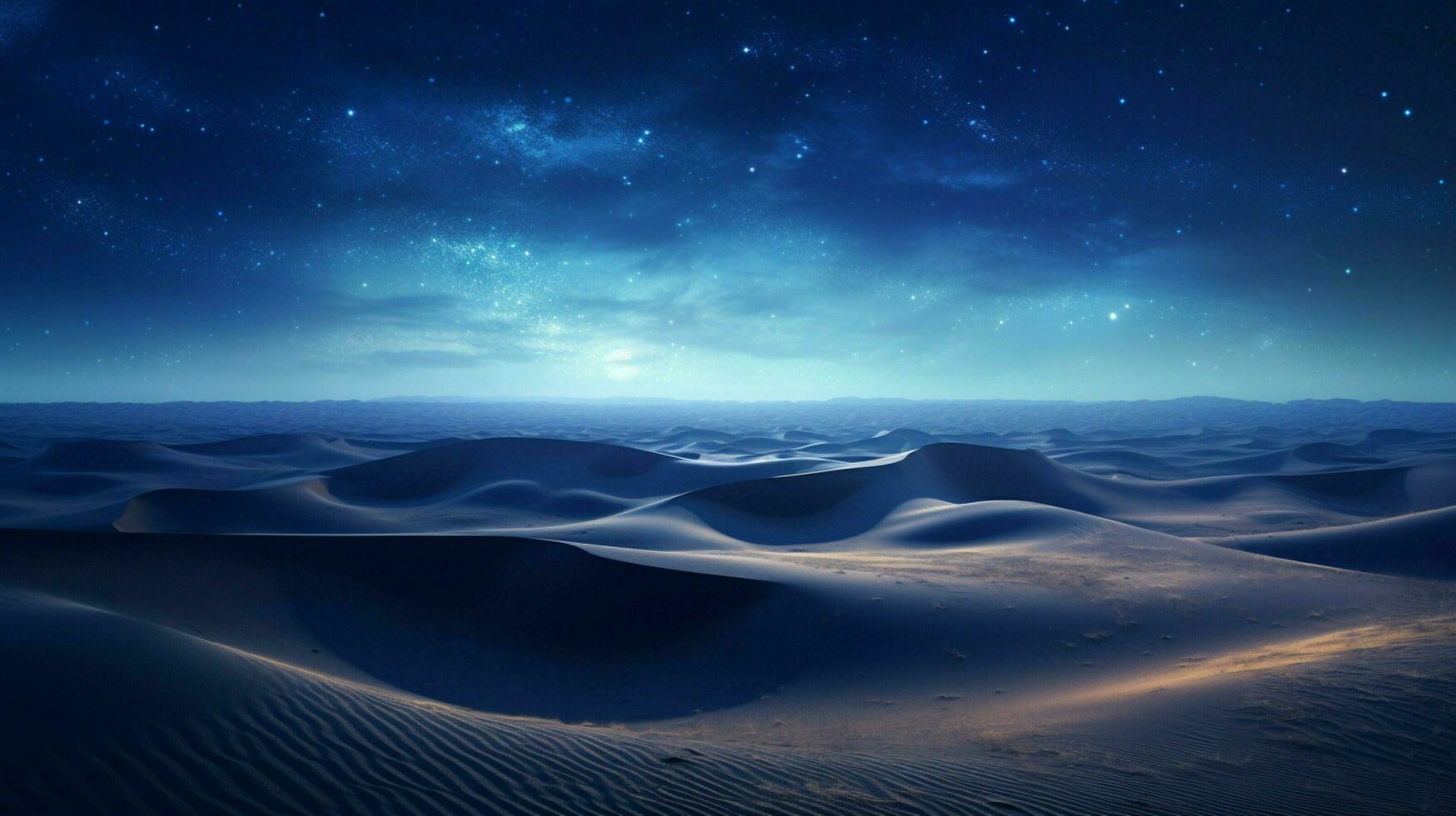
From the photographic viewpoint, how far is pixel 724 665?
7715 millimetres

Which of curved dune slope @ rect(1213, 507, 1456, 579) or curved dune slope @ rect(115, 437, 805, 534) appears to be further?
curved dune slope @ rect(115, 437, 805, 534)

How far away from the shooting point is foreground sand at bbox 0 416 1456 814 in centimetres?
346

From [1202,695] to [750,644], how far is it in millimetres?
4674

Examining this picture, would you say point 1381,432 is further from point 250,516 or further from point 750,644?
point 250,516

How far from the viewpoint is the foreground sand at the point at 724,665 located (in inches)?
136

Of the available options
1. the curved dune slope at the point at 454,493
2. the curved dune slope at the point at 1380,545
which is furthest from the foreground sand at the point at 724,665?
the curved dune slope at the point at 454,493

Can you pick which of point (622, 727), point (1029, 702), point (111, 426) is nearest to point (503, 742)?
point (622, 727)

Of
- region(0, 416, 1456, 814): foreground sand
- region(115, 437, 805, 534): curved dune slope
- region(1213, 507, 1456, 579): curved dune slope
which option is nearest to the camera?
region(0, 416, 1456, 814): foreground sand

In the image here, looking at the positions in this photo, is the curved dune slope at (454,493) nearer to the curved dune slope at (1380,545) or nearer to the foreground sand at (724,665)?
the foreground sand at (724,665)

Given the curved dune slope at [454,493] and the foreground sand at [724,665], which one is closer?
the foreground sand at [724,665]

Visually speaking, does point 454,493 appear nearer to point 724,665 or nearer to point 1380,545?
point 724,665

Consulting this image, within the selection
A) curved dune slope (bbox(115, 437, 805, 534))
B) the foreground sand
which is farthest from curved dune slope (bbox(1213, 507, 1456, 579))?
curved dune slope (bbox(115, 437, 805, 534))

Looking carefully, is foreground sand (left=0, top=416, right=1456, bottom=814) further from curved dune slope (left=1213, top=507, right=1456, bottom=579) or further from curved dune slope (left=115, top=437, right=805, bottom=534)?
curved dune slope (left=115, top=437, right=805, bottom=534)

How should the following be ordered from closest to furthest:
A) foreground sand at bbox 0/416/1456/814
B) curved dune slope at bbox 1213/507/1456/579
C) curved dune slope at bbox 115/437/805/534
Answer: foreground sand at bbox 0/416/1456/814 → curved dune slope at bbox 1213/507/1456/579 → curved dune slope at bbox 115/437/805/534
